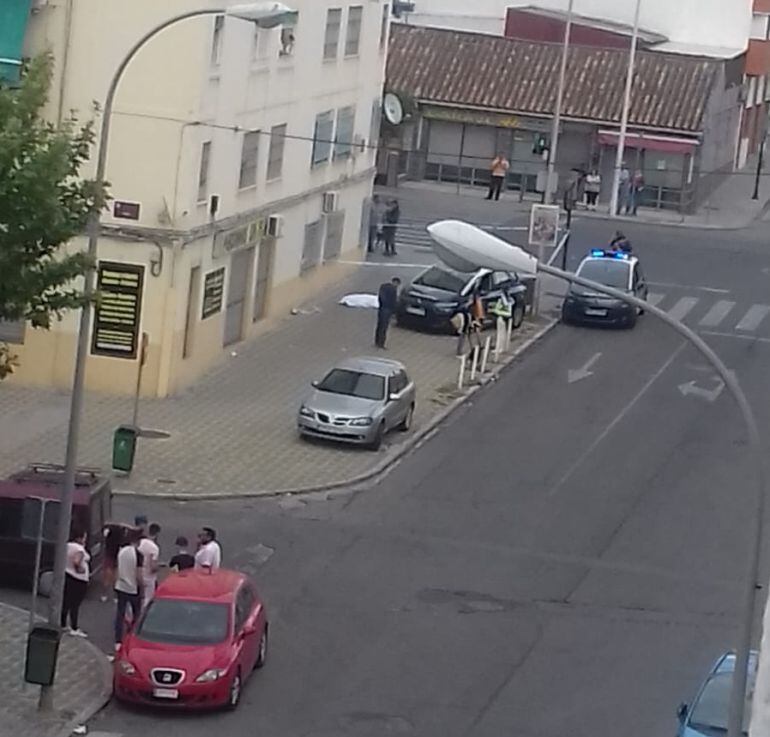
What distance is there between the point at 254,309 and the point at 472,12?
1434 inches

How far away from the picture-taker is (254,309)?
41094 millimetres

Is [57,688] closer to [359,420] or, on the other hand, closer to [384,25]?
[359,420]

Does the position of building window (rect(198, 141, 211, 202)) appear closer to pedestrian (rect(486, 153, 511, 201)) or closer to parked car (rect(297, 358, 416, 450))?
parked car (rect(297, 358, 416, 450))

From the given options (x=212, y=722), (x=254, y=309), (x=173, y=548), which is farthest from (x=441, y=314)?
(x=212, y=722)

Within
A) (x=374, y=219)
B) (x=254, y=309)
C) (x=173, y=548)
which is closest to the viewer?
(x=173, y=548)

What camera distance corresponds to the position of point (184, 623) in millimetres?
21625

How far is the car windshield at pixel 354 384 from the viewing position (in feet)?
111

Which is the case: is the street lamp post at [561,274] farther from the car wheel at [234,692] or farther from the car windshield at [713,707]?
the car wheel at [234,692]

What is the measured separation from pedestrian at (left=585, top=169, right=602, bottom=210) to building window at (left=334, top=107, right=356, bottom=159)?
58.7 ft

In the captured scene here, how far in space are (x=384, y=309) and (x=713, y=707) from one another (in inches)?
841

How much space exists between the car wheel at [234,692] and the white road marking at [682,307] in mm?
26460

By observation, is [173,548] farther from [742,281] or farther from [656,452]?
[742,281]

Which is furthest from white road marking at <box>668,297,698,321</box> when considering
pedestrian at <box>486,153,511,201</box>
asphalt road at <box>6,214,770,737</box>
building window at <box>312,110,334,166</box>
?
pedestrian at <box>486,153,511,201</box>

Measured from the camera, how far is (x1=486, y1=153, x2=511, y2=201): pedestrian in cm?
6319
